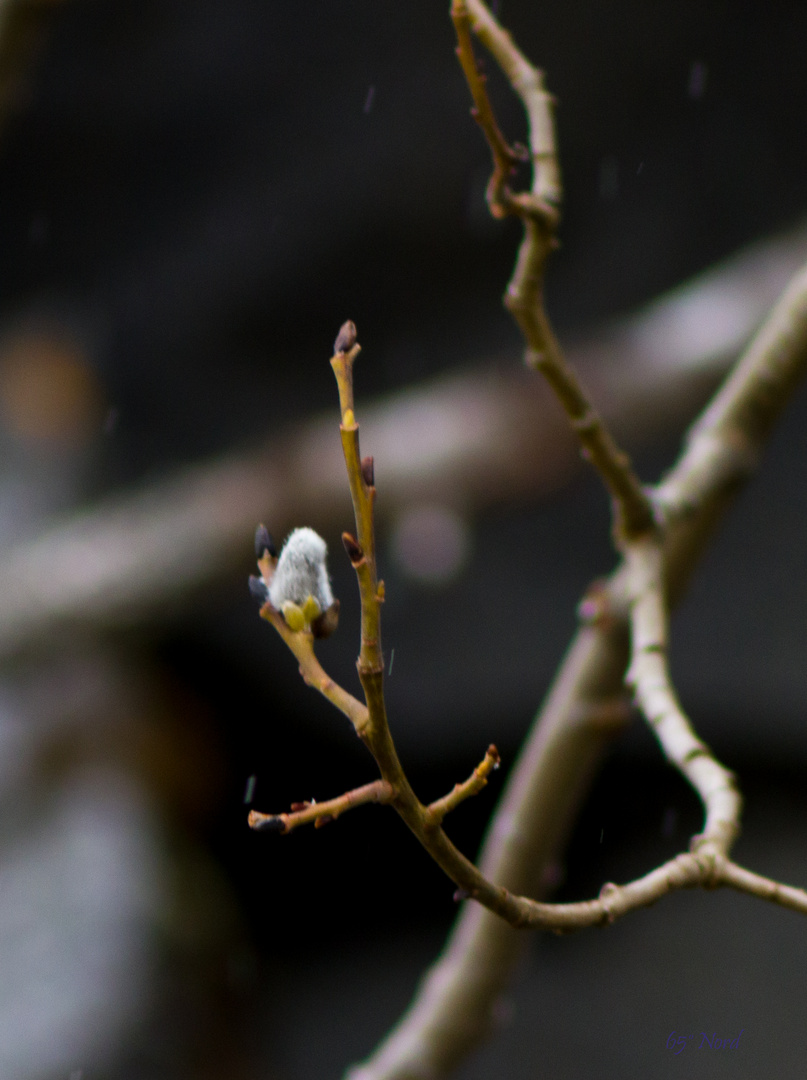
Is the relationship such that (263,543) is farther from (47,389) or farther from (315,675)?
(47,389)

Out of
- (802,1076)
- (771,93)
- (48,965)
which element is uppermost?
(771,93)

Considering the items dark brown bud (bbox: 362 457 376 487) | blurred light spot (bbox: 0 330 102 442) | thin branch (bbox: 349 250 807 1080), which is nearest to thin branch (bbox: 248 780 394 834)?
dark brown bud (bbox: 362 457 376 487)

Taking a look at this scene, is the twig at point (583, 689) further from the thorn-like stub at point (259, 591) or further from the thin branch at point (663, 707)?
the thorn-like stub at point (259, 591)

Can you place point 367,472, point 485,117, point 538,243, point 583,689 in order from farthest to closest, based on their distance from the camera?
point 583,689 < point 538,243 < point 485,117 < point 367,472

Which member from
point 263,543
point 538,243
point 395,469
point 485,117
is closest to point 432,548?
point 395,469

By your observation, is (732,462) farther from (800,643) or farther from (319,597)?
(800,643)

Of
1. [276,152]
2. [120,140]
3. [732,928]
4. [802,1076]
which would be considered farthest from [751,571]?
[120,140]

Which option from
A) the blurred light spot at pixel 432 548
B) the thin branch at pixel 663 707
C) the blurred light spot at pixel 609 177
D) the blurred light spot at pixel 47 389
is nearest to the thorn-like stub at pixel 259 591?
the thin branch at pixel 663 707
